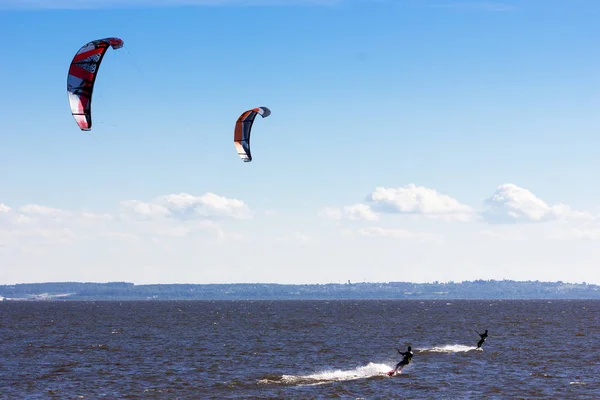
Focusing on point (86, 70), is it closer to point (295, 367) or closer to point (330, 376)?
point (330, 376)

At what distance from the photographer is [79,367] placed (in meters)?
47.3

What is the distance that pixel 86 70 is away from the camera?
109 feet

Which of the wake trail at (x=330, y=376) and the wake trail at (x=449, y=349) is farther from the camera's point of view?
the wake trail at (x=449, y=349)

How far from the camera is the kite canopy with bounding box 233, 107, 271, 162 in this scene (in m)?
47.1

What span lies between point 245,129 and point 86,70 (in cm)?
1637

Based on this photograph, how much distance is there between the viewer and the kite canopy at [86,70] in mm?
32625

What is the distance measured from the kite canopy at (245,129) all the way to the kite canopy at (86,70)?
14.5 meters

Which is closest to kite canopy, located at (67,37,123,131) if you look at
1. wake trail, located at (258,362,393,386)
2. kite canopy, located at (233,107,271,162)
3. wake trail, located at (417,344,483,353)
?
kite canopy, located at (233,107,271,162)

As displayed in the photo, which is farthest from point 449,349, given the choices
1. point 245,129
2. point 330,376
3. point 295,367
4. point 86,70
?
point 86,70

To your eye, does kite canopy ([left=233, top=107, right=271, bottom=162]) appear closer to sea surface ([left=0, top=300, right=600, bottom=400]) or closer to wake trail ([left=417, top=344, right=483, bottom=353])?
sea surface ([left=0, top=300, right=600, bottom=400])

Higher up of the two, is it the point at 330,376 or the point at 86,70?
the point at 86,70

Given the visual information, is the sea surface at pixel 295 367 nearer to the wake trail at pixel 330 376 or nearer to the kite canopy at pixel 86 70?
the wake trail at pixel 330 376

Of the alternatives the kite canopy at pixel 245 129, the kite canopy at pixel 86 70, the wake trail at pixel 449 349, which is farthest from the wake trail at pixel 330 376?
the kite canopy at pixel 86 70

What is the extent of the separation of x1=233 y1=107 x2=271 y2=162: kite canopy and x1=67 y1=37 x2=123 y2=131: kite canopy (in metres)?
14.5
